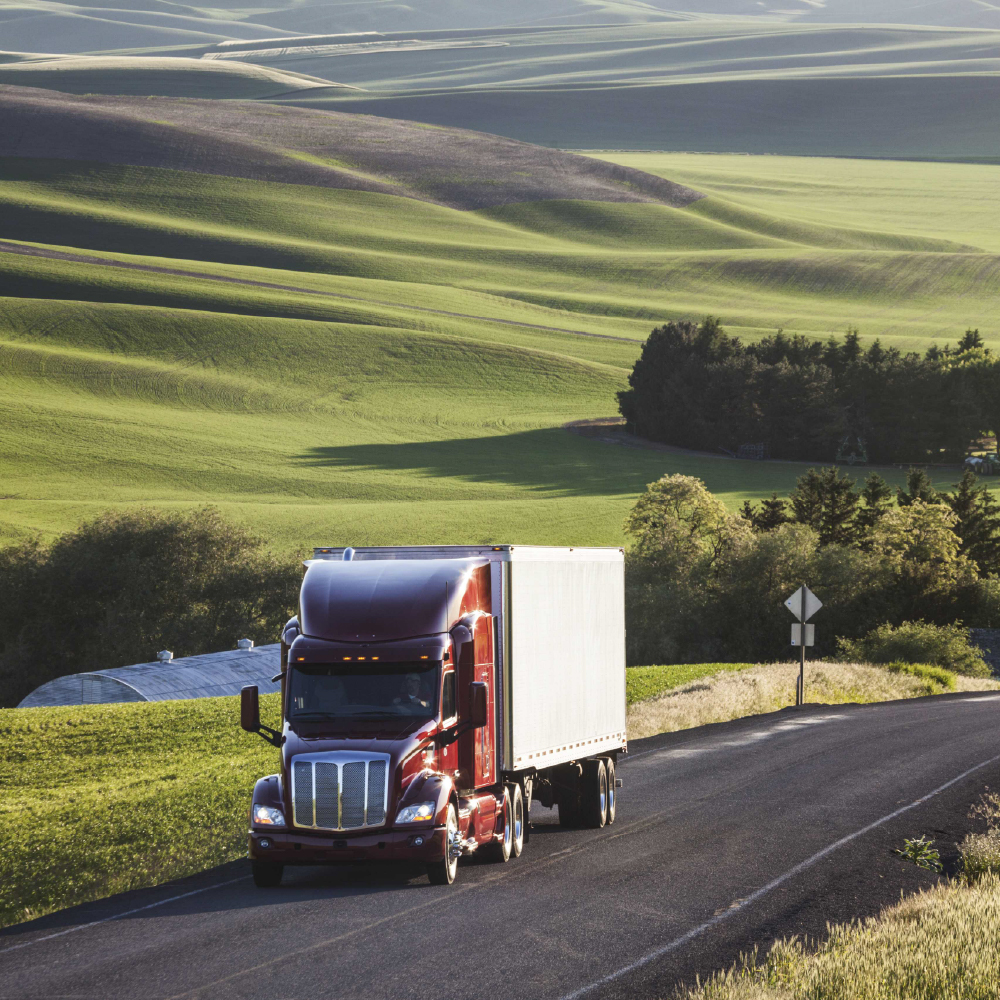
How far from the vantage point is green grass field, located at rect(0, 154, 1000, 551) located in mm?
80312

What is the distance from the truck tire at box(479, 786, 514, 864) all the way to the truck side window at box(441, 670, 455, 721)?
4.74ft

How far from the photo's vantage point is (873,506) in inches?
2756

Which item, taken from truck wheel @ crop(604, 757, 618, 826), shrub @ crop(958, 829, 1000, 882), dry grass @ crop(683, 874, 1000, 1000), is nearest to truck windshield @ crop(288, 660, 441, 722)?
truck wheel @ crop(604, 757, 618, 826)

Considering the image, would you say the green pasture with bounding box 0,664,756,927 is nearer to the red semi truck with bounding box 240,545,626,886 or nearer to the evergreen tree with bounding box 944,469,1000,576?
the red semi truck with bounding box 240,545,626,886

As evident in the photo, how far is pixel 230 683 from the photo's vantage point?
40.5m

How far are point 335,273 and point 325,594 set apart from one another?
131 m

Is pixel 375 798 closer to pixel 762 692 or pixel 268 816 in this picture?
pixel 268 816

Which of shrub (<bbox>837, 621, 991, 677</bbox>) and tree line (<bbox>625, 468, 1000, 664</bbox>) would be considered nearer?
shrub (<bbox>837, 621, 991, 677</bbox>)

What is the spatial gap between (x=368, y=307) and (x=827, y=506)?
66.8 m

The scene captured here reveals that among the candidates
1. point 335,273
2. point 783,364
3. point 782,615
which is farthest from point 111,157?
point 782,615

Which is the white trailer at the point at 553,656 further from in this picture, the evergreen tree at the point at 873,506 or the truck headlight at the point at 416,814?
the evergreen tree at the point at 873,506

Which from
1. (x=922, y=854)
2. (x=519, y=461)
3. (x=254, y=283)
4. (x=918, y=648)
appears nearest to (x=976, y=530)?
(x=918, y=648)

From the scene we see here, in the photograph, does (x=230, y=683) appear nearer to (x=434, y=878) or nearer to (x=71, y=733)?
(x=71, y=733)

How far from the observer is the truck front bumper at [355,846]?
13859mm
